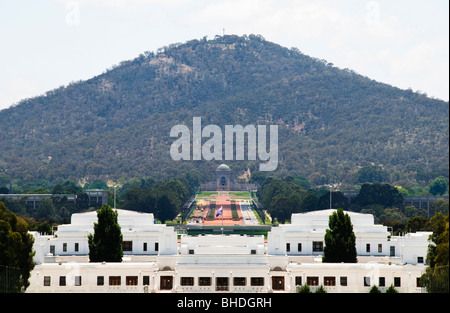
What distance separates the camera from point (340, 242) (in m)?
56.6

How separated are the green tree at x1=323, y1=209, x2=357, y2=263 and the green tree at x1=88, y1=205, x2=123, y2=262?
1194 centimetres

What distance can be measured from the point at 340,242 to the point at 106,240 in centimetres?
1328

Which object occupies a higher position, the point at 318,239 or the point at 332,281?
the point at 318,239

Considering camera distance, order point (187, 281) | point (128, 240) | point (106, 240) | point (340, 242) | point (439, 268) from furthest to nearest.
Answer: point (128, 240) < point (340, 242) < point (106, 240) < point (187, 281) < point (439, 268)

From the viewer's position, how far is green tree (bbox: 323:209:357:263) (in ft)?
185

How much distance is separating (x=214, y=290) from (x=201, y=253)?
353 centimetres

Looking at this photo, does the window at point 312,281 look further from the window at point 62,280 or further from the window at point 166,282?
the window at point 62,280

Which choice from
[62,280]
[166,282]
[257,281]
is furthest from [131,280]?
[257,281]

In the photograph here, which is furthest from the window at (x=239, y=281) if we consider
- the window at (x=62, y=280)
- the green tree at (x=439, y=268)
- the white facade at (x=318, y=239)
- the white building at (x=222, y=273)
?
the white facade at (x=318, y=239)

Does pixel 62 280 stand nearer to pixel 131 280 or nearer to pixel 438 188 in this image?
pixel 131 280

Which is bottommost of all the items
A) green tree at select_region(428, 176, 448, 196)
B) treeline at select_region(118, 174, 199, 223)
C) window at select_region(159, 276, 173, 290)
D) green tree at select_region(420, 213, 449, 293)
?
window at select_region(159, 276, 173, 290)

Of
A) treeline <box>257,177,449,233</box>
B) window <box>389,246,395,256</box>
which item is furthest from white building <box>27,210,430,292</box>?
treeline <box>257,177,449,233</box>

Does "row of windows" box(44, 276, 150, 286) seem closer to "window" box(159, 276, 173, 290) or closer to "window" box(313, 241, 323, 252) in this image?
"window" box(159, 276, 173, 290)

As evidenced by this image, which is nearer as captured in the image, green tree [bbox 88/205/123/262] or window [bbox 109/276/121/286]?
window [bbox 109/276/121/286]
